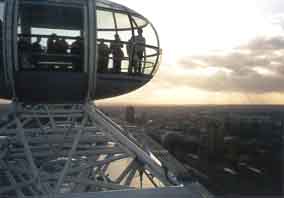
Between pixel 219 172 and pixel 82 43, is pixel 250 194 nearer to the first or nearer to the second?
pixel 219 172

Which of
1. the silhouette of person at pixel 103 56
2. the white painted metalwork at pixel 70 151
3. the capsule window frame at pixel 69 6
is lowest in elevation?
the white painted metalwork at pixel 70 151

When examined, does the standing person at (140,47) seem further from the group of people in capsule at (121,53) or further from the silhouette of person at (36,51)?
the silhouette of person at (36,51)

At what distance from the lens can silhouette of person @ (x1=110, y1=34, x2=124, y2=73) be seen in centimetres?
910

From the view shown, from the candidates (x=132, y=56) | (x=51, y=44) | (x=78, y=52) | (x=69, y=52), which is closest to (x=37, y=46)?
(x=51, y=44)

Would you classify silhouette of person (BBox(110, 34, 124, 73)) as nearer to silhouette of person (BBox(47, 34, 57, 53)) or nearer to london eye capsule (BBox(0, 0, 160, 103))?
london eye capsule (BBox(0, 0, 160, 103))

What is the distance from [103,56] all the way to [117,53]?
36cm

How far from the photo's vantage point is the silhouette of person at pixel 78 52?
28.7 ft

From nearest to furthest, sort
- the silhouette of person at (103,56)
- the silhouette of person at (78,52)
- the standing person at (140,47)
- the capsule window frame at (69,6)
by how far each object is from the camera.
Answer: the capsule window frame at (69,6), the silhouette of person at (78,52), the silhouette of person at (103,56), the standing person at (140,47)

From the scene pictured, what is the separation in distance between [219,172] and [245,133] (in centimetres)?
3410

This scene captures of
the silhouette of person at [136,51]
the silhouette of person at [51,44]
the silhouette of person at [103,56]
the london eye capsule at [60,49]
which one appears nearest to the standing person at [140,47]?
the silhouette of person at [136,51]

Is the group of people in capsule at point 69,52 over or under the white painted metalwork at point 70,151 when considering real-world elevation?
over

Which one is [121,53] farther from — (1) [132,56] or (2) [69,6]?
(2) [69,6]

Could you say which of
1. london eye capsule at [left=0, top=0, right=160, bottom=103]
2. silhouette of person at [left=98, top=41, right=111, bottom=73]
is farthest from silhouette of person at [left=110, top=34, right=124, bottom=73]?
silhouette of person at [left=98, top=41, right=111, bottom=73]

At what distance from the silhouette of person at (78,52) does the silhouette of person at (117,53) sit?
2.02 ft
